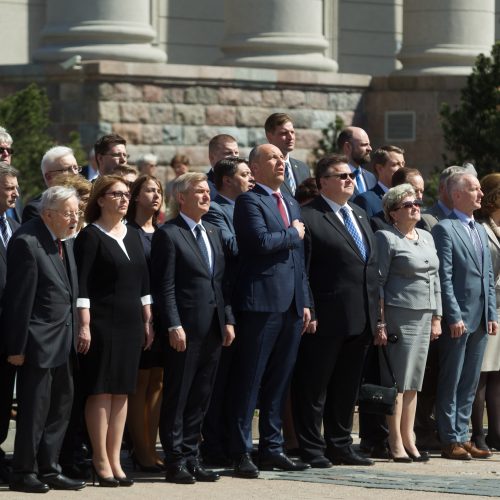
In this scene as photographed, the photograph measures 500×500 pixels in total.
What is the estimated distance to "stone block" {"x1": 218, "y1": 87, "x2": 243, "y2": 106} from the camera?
2298 centimetres

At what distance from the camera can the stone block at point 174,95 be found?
22.4 meters

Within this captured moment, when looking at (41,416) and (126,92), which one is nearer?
(41,416)

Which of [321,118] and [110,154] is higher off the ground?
[321,118]

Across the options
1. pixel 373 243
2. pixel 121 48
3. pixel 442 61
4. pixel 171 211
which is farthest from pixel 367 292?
pixel 442 61

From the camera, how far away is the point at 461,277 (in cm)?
1397

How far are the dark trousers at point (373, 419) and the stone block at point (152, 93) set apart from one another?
29.7ft

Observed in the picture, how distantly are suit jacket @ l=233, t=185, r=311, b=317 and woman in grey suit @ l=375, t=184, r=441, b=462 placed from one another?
1.08 meters

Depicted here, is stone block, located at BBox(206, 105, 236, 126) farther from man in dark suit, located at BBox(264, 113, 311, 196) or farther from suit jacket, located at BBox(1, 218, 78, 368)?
suit jacket, located at BBox(1, 218, 78, 368)

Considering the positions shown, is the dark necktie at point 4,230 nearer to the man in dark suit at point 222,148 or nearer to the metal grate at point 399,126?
the man in dark suit at point 222,148

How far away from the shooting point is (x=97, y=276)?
1190cm

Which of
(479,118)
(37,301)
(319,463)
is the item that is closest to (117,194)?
(37,301)

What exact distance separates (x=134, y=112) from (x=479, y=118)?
4.19m

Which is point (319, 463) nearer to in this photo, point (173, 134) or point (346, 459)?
point (346, 459)

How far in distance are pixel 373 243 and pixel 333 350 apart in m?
0.81
